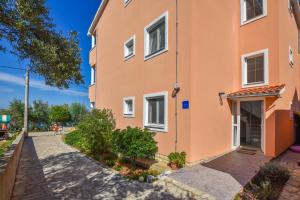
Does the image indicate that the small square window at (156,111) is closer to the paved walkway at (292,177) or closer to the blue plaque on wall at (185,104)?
the blue plaque on wall at (185,104)

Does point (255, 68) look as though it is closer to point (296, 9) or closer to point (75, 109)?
point (296, 9)

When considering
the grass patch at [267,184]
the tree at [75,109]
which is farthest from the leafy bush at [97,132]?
the tree at [75,109]

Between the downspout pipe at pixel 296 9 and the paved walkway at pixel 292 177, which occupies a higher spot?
the downspout pipe at pixel 296 9

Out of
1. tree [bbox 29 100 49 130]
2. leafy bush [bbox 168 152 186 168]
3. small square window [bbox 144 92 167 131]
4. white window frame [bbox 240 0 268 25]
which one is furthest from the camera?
tree [bbox 29 100 49 130]

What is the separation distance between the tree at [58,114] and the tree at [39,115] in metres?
1.83

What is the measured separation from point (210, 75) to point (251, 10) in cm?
558

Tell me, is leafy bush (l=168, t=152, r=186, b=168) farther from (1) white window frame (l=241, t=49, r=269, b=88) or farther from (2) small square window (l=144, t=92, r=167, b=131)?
(1) white window frame (l=241, t=49, r=269, b=88)

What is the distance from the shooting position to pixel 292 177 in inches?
263

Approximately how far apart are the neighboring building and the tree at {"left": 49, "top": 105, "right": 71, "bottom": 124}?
17592 millimetres

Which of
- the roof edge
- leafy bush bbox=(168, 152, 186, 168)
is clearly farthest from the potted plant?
the roof edge

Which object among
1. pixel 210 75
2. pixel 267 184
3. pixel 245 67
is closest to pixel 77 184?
pixel 267 184

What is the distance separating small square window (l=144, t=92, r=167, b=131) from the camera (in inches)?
367

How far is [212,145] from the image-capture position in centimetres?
887

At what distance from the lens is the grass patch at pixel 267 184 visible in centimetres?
517
